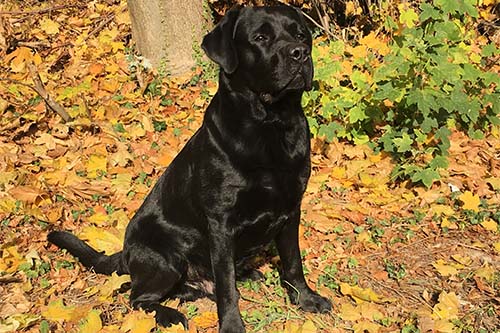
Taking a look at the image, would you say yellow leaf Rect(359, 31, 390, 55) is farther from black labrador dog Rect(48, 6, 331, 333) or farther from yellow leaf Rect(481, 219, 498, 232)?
black labrador dog Rect(48, 6, 331, 333)

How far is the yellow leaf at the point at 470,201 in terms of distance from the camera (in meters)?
4.12

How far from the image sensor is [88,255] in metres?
3.67

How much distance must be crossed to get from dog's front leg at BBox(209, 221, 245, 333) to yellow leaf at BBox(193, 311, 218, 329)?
0.63ft

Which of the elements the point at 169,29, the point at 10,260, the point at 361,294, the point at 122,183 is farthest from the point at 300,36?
the point at 169,29

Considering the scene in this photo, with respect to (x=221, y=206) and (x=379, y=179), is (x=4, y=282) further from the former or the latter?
(x=379, y=179)

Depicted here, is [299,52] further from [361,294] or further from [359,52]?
[359,52]

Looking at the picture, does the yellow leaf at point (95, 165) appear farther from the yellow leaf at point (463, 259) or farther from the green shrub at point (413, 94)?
the yellow leaf at point (463, 259)

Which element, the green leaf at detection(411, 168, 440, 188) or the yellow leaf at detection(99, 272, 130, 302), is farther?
the green leaf at detection(411, 168, 440, 188)

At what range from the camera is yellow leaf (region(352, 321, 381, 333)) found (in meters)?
3.07

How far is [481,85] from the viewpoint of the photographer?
4852 mm

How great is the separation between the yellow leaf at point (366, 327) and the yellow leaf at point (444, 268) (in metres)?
0.69

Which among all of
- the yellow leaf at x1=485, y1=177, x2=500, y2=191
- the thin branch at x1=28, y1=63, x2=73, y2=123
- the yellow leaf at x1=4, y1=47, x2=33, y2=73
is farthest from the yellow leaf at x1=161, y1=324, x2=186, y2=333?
the yellow leaf at x1=4, y1=47, x2=33, y2=73

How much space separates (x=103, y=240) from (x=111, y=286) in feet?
2.23

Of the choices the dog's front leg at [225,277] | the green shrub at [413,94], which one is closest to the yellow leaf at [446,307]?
the dog's front leg at [225,277]
